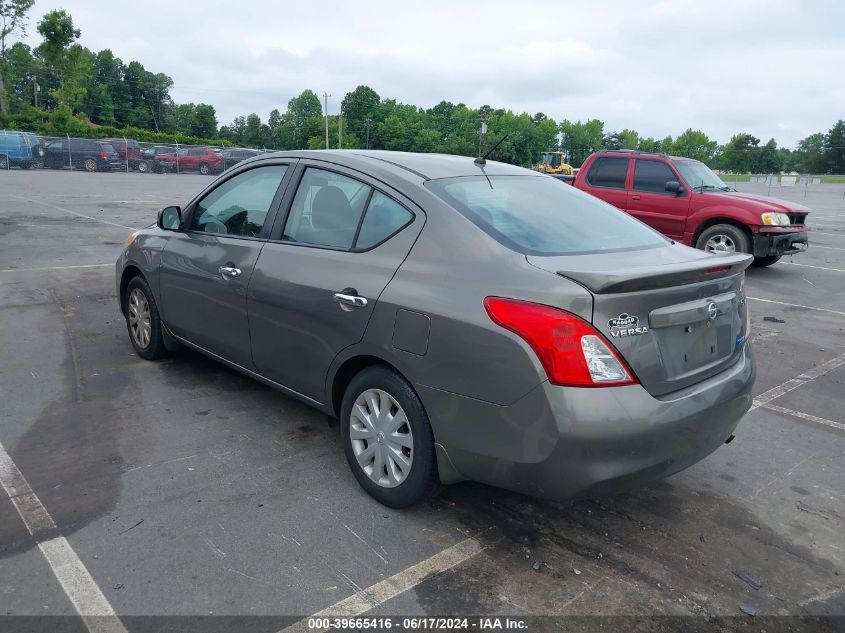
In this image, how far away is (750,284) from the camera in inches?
415

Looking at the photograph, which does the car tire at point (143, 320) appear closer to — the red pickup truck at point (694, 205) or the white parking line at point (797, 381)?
the white parking line at point (797, 381)

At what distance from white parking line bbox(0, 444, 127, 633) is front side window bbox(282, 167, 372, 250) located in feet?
6.06

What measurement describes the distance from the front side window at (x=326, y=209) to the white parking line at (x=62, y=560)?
1.85 m

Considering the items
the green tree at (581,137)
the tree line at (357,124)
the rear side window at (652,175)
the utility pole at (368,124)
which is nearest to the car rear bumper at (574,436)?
the rear side window at (652,175)

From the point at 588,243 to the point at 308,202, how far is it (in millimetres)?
1587

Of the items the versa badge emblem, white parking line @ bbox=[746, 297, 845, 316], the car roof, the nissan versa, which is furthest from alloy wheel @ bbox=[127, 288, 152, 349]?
white parking line @ bbox=[746, 297, 845, 316]

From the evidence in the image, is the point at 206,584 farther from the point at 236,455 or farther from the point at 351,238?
the point at 351,238

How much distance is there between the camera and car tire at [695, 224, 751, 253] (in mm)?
10977

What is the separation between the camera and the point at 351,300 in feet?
11.1

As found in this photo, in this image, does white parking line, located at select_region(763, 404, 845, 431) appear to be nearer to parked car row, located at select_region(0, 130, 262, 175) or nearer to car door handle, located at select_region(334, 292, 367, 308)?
car door handle, located at select_region(334, 292, 367, 308)

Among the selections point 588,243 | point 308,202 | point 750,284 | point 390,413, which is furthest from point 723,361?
point 750,284

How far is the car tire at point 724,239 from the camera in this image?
36.0ft

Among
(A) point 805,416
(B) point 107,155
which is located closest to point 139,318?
(A) point 805,416

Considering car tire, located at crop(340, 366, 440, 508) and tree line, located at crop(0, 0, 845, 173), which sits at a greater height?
tree line, located at crop(0, 0, 845, 173)
